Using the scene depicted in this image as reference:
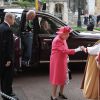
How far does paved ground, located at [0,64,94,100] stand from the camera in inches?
363

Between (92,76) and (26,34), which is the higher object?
(26,34)

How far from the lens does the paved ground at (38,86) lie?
30.2 ft

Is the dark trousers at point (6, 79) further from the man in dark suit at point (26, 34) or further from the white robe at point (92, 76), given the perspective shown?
the man in dark suit at point (26, 34)

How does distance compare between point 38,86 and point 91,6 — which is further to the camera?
point 91,6

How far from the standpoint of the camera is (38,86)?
10.2 meters

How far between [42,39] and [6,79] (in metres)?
2.88

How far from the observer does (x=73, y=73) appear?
11.7m

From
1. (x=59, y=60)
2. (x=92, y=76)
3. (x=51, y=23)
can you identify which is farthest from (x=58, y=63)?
(x=51, y=23)

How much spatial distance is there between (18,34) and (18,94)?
1.84 metres

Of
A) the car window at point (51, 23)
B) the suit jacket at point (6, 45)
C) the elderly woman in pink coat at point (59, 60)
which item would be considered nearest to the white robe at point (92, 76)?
the elderly woman in pink coat at point (59, 60)

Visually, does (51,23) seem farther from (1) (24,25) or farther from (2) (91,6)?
(2) (91,6)

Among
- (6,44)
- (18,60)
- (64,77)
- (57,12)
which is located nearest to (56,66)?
(64,77)

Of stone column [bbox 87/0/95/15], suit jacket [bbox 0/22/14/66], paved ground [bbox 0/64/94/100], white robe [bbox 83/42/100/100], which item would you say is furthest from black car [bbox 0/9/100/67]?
stone column [bbox 87/0/95/15]

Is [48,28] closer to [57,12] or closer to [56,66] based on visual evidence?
[56,66]
